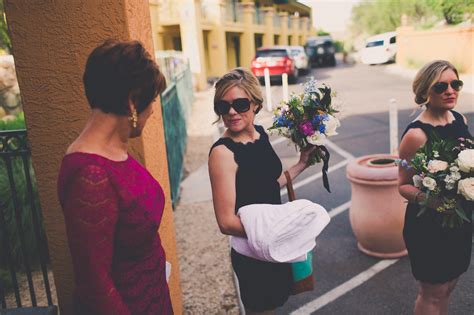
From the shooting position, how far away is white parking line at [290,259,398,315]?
373 cm

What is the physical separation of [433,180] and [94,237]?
1.87 meters

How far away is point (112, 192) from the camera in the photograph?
1479 mm

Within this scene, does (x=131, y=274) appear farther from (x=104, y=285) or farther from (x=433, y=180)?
(x=433, y=180)

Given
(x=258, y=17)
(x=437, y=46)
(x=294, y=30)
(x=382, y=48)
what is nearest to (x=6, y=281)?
(x=437, y=46)

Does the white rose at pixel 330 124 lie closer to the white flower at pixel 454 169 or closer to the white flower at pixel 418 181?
the white flower at pixel 418 181

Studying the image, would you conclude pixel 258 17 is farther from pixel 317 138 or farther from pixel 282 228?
pixel 282 228

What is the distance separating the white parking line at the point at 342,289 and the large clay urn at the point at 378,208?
0.17m

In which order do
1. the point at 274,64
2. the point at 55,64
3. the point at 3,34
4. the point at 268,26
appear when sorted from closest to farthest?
1. the point at 55,64
2. the point at 3,34
3. the point at 274,64
4. the point at 268,26

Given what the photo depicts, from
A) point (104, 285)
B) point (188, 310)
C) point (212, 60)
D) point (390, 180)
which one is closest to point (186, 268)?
point (188, 310)

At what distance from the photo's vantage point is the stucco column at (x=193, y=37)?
2206 centimetres

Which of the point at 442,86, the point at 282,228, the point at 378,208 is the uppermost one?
the point at 442,86

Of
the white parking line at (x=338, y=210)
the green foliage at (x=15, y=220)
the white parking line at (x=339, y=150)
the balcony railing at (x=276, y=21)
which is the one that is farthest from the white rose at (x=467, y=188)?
the balcony railing at (x=276, y=21)

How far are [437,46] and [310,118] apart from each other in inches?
985

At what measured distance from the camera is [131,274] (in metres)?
1.70
